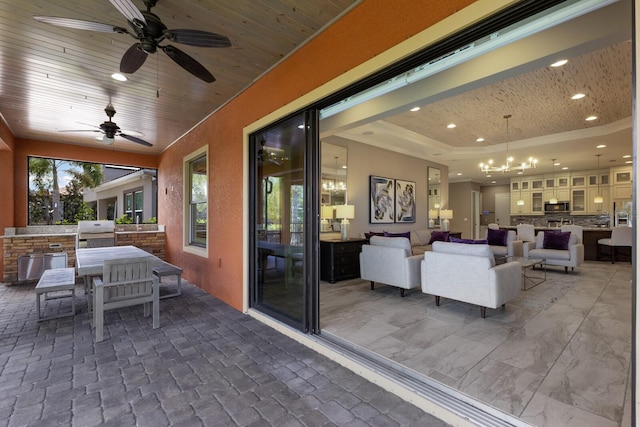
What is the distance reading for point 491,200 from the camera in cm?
1298

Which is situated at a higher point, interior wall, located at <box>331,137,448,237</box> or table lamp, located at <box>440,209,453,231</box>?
interior wall, located at <box>331,137,448,237</box>

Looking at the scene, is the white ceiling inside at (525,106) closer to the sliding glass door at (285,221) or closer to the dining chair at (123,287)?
the sliding glass door at (285,221)

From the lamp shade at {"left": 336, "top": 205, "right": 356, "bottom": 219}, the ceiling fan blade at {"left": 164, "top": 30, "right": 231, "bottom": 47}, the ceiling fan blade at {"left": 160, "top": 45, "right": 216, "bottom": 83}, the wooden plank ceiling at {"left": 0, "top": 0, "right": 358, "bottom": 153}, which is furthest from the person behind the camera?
the lamp shade at {"left": 336, "top": 205, "right": 356, "bottom": 219}

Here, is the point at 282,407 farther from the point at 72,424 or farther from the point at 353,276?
the point at 353,276

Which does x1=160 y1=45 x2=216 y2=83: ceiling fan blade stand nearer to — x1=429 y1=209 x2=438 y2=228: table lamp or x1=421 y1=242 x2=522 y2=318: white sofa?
x1=421 y1=242 x2=522 y2=318: white sofa

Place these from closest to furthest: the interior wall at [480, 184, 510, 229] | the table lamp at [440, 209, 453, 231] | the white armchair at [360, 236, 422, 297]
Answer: the white armchair at [360, 236, 422, 297] → the table lamp at [440, 209, 453, 231] → the interior wall at [480, 184, 510, 229]

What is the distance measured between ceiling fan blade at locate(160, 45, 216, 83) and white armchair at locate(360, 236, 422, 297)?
3.20 meters

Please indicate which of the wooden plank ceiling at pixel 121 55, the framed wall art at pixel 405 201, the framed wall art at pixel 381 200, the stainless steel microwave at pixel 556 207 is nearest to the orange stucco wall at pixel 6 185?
the wooden plank ceiling at pixel 121 55

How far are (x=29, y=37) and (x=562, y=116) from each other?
751cm

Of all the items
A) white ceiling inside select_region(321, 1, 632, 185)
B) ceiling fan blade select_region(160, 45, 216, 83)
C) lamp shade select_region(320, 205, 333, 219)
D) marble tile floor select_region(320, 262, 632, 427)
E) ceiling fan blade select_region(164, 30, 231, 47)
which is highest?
white ceiling inside select_region(321, 1, 632, 185)

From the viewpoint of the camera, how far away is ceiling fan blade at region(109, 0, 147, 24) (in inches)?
64.4

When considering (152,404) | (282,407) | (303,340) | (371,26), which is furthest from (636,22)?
(152,404)

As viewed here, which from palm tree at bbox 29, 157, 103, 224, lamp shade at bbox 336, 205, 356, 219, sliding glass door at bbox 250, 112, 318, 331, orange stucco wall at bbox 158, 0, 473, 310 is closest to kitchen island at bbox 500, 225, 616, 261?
lamp shade at bbox 336, 205, 356, 219

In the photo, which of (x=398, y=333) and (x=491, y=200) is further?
(x=491, y=200)
